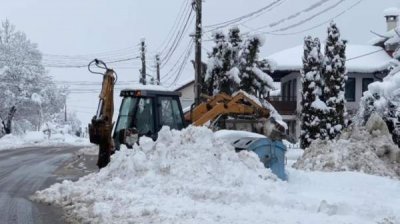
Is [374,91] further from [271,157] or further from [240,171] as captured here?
[240,171]

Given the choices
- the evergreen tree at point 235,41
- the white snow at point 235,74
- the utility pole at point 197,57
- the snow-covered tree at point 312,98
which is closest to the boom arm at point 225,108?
the utility pole at point 197,57

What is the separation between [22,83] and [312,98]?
33.1 meters

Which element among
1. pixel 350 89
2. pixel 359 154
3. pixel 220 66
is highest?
pixel 220 66

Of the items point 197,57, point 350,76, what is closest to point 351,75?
point 350,76

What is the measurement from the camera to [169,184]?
12.4 metres

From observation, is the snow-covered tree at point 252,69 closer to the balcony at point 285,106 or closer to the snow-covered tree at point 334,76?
the snow-covered tree at point 334,76

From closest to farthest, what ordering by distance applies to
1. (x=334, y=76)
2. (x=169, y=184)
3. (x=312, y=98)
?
(x=169, y=184), (x=334, y=76), (x=312, y=98)

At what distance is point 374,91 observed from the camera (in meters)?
22.0

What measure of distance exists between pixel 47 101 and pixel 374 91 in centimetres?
4300

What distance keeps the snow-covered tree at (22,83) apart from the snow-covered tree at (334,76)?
3261 centimetres

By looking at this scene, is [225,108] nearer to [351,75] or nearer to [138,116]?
[138,116]

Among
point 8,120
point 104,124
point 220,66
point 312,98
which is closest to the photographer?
point 104,124

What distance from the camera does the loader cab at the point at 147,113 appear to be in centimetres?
1806

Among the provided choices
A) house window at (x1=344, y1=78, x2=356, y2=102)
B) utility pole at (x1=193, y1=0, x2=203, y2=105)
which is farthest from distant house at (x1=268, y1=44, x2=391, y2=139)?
utility pole at (x1=193, y1=0, x2=203, y2=105)
